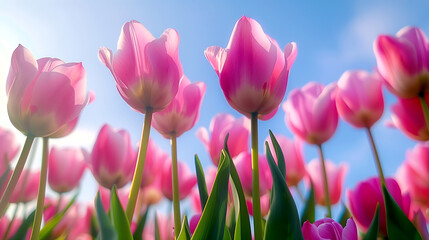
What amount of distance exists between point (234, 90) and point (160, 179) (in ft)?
1.73

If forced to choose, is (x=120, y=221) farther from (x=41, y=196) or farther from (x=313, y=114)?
(x=313, y=114)

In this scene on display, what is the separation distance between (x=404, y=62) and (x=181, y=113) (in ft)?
1.61

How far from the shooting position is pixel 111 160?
850 mm

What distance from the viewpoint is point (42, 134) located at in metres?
0.55

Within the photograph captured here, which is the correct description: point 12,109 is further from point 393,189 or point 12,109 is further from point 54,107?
point 393,189

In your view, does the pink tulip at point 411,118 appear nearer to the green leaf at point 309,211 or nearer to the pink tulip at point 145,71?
the green leaf at point 309,211

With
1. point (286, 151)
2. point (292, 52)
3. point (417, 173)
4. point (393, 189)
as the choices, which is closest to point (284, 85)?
point (292, 52)

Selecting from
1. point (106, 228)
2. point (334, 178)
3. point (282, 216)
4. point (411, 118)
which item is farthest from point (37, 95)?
point (334, 178)

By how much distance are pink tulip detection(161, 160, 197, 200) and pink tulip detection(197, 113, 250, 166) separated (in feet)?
0.54

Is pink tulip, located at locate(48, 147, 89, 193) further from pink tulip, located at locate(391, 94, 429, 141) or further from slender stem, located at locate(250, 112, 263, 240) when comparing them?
pink tulip, located at locate(391, 94, 429, 141)

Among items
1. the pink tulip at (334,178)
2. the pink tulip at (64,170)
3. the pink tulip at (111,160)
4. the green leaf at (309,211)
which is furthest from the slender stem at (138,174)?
the pink tulip at (334,178)

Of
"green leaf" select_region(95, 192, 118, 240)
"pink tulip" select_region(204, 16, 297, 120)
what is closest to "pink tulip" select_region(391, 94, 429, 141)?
"pink tulip" select_region(204, 16, 297, 120)

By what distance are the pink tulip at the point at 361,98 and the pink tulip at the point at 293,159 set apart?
18 cm

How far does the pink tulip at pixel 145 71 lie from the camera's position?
0.59 metres
